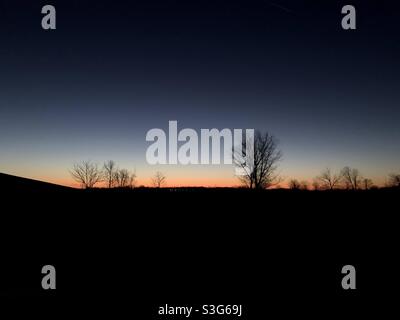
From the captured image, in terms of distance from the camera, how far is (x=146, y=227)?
7035 mm

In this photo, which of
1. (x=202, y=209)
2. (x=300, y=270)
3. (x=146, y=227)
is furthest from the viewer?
(x=202, y=209)

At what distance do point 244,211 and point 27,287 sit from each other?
5511mm

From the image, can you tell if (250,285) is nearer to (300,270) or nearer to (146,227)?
(300,270)

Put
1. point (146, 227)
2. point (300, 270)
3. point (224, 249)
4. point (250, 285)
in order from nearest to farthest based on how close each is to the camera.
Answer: point (250, 285) → point (300, 270) → point (224, 249) → point (146, 227)
